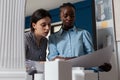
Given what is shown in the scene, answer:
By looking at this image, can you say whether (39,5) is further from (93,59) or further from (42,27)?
(93,59)

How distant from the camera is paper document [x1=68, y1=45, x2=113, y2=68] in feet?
2.35

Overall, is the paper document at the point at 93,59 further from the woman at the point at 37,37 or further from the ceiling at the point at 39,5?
the ceiling at the point at 39,5

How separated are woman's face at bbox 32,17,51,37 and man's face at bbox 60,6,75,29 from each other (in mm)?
67

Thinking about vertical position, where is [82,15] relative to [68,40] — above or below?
above

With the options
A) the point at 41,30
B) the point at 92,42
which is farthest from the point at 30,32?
Answer: the point at 92,42

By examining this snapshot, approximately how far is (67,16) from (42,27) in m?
0.12

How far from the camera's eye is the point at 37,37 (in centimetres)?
76

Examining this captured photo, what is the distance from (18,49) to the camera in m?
0.67

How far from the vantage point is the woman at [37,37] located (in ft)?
2.43

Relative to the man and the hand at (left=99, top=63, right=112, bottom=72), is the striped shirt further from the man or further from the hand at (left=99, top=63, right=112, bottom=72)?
the hand at (left=99, top=63, right=112, bottom=72)

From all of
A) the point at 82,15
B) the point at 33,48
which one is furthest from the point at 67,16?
the point at 33,48

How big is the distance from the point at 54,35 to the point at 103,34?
0.24m

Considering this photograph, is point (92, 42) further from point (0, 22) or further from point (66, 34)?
point (0, 22)

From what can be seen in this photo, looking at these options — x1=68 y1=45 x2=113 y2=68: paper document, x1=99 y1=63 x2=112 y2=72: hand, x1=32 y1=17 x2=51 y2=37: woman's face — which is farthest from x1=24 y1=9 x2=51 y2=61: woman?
x1=99 y1=63 x2=112 y2=72: hand
